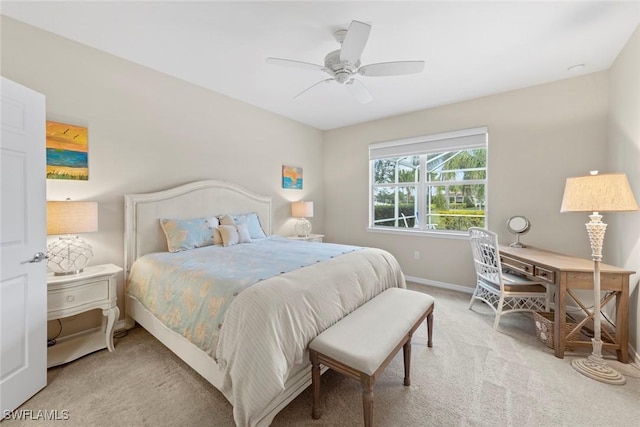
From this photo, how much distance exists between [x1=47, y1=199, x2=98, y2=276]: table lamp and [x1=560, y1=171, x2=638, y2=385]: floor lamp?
151 inches

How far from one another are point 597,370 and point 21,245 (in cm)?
399

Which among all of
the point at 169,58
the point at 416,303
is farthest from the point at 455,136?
the point at 169,58

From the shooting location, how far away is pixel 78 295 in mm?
1969

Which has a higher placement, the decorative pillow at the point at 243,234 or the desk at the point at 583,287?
the decorative pillow at the point at 243,234

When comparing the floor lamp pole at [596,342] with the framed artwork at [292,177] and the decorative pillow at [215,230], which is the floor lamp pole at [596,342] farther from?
the framed artwork at [292,177]

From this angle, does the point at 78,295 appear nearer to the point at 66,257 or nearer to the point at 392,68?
the point at 66,257

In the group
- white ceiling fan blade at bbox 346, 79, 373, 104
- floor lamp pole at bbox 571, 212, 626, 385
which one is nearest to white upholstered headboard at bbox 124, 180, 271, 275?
white ceiling fan blade at bbox 346, 79, 373, 104

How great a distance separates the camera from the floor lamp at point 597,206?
1.80 meters

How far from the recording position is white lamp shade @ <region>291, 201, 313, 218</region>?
168 inches

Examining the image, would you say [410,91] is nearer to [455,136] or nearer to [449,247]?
[455,136]

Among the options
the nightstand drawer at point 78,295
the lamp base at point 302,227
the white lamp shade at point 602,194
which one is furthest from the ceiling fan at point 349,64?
the lamp base at point 302,227

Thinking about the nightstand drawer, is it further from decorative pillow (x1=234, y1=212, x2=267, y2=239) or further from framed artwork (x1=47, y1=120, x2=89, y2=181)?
decorative pillow (x1=234, y1=212, x2=267, y2=239)

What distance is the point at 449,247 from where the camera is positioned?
3.74m

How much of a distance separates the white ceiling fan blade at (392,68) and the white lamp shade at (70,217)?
8.35 ft
